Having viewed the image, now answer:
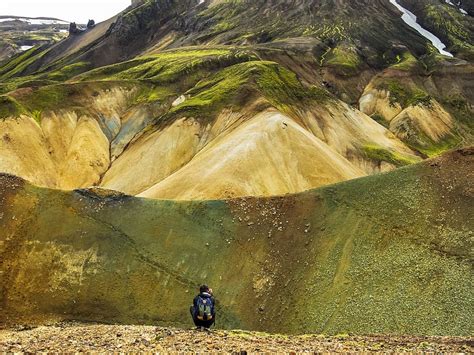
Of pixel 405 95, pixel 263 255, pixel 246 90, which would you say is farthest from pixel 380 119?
pixel 263 255

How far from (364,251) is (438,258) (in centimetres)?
475

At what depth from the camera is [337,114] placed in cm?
10612

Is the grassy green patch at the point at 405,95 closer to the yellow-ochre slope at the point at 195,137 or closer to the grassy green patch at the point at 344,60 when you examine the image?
the grassy green patch at the point at 344,60

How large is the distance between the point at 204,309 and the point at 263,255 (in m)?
14.7

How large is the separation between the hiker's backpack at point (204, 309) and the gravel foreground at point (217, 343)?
2.91 ft

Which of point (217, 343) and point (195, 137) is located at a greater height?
point (217, 343)

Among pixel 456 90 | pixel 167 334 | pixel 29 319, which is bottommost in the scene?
pixel 456 90

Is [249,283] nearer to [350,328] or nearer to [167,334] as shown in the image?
[350,328]

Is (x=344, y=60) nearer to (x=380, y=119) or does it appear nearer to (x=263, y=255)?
(x=380, y=119)

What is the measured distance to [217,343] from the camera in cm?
2134

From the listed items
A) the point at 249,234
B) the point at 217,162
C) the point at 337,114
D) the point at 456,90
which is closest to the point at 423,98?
the point at 456,90

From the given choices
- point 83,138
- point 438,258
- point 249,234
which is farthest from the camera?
point 83,138

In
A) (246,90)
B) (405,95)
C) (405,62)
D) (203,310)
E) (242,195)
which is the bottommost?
(405,95)

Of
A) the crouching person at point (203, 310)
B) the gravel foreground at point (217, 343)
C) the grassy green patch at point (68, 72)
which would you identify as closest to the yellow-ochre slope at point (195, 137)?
the crouching person at point (203, 310)
